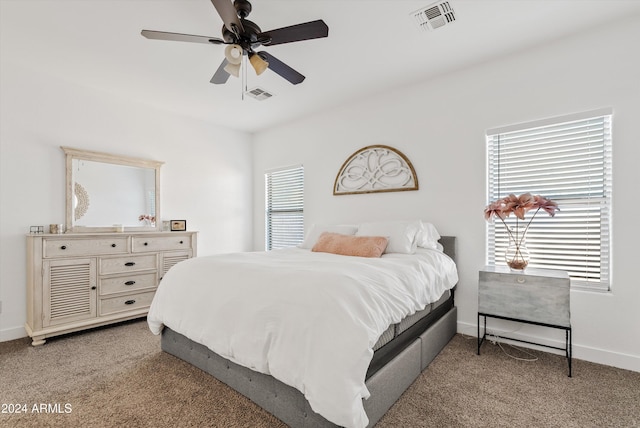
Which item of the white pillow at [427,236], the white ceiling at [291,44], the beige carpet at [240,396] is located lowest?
the beige carpet at [240,396]

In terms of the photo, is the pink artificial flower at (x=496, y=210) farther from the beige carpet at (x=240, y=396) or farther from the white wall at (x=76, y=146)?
the white wall at (x=76, y=146)

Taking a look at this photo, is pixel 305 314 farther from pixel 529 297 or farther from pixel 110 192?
pixel 110 192

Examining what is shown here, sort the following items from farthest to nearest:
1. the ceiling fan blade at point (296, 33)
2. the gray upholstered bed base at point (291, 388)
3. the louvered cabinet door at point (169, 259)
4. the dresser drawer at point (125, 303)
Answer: the louvered cabinet door at point (169, 259) → the dresser drawer at point (125, 303) → the ceiling fan blade at point (296, 33) → the gray upholstered bed base at point (291, 388)

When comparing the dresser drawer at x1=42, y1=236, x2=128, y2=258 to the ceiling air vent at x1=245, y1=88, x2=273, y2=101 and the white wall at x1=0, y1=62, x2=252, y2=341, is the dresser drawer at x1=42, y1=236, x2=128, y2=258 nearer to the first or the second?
the white wall at x1=0, y1=62, x2=252, y2=341

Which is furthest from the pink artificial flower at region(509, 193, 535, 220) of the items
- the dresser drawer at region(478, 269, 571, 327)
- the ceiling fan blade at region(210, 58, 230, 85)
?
the ceiling fan blade at region(210, 58, 230, 85)

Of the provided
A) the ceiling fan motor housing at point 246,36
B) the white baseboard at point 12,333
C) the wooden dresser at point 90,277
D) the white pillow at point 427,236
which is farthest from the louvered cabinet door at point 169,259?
the white pillow at point 427,236

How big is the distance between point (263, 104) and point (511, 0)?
2790mm

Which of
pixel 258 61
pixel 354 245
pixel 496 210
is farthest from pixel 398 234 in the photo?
pixel 258 61

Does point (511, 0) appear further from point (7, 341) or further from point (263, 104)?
point (7, 341)

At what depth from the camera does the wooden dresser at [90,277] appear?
275 centimetres

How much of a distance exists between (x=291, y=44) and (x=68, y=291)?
10.4ft

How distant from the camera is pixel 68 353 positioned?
2.52 metres

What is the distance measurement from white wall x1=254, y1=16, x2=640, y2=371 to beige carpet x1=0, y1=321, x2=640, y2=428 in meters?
0.44

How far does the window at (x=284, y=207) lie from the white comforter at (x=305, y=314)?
7.81 feet
